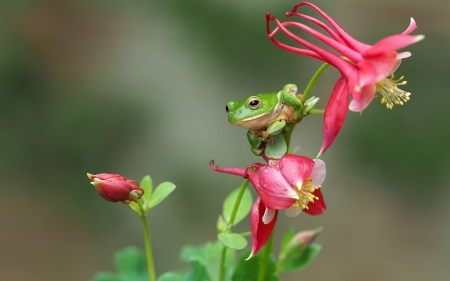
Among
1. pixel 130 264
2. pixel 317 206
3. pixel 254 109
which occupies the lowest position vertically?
pixel 130 264

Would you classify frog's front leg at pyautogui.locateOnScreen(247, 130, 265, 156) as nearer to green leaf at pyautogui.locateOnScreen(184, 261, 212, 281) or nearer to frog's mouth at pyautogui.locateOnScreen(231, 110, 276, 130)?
frog's mouth at pyautogui.locateOnScreen(231, 110, 276, 130)

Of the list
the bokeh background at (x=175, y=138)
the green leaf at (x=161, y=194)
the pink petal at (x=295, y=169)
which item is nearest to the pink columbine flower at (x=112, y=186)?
the green leaf at (x=161, y=194)

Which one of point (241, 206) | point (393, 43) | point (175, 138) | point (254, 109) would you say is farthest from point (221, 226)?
point (175, 138)

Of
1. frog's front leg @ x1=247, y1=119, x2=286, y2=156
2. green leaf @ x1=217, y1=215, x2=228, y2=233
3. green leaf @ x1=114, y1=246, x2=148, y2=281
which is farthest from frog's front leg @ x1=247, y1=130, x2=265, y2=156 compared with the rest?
green leaf @ x1=114, y1=246, x2=148, y2=281

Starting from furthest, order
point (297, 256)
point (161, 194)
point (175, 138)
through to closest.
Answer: point (175, 138) → point (297, 256) → point (161, 194)

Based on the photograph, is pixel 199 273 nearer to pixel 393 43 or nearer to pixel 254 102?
pixel 254 102
